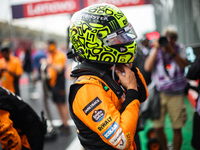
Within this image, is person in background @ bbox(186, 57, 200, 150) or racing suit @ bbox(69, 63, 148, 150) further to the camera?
person in background @ bbox(186, 57, 200, 150)

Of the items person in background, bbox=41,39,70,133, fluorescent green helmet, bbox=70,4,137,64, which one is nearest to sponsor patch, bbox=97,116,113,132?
fluorescent green helmet, bbox=70,4,137,64

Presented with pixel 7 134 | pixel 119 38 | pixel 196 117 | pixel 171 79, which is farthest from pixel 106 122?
pixel 171 79

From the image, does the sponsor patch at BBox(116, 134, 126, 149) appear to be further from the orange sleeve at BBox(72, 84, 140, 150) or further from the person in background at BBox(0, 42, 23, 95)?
the person in background at BBox(0, 42, 23, 95)

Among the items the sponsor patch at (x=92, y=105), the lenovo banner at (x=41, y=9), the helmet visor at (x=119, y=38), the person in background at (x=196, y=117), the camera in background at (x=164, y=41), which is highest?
the lenovo banner at (x=41, y=9)

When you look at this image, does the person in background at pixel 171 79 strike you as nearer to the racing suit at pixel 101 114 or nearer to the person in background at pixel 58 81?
the racing suit at pixel 101 114

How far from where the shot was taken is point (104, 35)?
136 cm

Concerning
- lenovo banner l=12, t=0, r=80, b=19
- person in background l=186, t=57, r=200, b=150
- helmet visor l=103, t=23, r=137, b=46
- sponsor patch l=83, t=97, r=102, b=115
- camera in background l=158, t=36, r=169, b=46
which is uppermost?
lenovo banner l=12, t=0, r=80, b=19

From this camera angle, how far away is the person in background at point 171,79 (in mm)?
2945

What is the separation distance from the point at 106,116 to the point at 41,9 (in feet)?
16.0

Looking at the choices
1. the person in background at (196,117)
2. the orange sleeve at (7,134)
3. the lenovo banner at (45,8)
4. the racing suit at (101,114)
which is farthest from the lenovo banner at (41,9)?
the racing suit at (101,114)

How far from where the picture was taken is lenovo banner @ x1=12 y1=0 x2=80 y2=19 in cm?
529

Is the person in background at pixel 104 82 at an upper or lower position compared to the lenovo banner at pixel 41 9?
lower

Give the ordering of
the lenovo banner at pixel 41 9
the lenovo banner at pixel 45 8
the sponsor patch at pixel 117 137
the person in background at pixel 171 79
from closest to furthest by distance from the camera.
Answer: the sponsor patch at pixel 117 137
the person in background at pixel 171 79
the lenovo banner at pixel 45 8
the lenovo banner at pixel 41 9

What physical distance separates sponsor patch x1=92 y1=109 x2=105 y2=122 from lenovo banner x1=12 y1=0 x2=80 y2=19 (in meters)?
4.49
